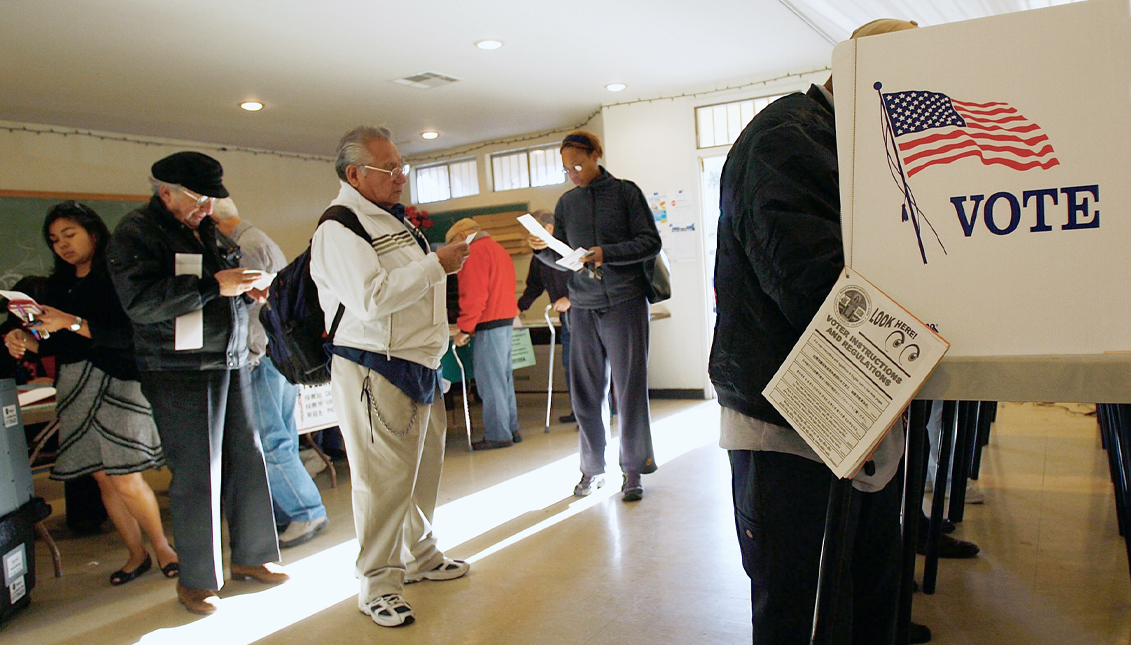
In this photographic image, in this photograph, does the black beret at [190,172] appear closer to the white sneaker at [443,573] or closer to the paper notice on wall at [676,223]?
the white sneaker at [443,573]

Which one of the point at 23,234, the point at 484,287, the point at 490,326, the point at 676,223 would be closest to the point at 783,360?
the point at 484,287

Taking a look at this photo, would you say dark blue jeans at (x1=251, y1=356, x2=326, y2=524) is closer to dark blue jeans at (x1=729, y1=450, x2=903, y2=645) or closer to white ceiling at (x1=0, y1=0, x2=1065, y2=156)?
white ceiling at (x1=0, y1=0, x2=1065, y2=156)

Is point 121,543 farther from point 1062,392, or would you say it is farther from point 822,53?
point 822,53

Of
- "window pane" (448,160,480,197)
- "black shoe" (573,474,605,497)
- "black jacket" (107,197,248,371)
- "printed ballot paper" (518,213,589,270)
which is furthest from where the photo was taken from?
"window pane" (448,160,480,197)

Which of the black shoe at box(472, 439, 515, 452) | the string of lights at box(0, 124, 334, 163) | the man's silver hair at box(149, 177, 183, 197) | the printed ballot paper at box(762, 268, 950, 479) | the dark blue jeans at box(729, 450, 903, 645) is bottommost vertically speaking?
the black shoe at box(472, 439, 515, 452)

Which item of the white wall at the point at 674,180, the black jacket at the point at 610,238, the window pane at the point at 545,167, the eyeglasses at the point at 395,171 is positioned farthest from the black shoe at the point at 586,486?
the window pane at the point at 545,167

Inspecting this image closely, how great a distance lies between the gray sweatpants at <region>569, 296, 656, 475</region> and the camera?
127 inches

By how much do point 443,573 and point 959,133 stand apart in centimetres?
218

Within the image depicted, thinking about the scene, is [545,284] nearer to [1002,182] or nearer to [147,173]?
[147,173]

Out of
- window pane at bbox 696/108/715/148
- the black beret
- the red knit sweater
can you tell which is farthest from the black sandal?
window pane at bbox 696/108/715/148

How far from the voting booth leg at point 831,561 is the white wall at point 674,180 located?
521 cm

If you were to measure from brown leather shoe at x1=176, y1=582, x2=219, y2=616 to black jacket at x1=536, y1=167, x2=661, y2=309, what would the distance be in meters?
1.82

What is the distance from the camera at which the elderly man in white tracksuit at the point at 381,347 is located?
82.3 inches

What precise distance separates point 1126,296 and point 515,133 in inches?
281
